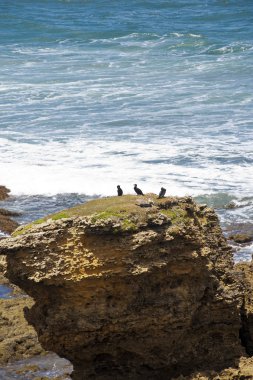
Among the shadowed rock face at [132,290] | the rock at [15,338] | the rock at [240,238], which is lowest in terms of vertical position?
the rock at [15,338]

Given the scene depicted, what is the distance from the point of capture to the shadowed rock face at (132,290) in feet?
41.1

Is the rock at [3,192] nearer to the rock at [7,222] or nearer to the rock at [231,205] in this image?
the rock at [7,222]

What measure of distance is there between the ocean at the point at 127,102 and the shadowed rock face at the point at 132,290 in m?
8.30

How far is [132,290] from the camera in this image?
12.7m

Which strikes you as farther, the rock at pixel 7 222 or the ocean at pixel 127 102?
the ocean at pixel 127 102

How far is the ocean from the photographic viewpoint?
29.7m

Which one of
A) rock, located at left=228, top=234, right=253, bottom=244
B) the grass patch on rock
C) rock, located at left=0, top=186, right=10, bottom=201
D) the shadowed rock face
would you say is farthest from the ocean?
the grass patch on rock

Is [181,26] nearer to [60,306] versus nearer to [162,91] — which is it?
[162,91]

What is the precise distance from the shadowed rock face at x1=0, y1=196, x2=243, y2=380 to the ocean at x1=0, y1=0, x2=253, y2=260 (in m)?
8.30

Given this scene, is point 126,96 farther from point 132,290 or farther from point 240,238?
point 132,290

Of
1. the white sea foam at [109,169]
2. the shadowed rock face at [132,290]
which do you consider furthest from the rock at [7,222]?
the shadowed rock face at [132,290]

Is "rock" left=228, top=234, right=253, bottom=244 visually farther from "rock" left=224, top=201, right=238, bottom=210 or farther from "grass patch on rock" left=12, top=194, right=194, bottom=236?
"grass patch on rock" left=12, top=194, right=194, bottom=236

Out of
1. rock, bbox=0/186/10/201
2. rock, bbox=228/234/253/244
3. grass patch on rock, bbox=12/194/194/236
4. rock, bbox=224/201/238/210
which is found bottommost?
rock, bbox=228/234/253/244

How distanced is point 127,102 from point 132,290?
31367 millimetres
